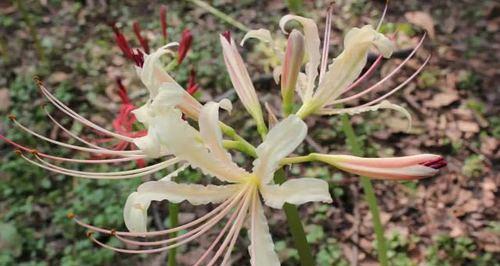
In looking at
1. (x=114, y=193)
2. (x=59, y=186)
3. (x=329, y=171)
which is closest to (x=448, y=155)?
(x=329, y=171)

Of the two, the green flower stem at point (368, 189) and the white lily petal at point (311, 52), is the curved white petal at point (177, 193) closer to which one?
the white lily petal at point (311, 52)

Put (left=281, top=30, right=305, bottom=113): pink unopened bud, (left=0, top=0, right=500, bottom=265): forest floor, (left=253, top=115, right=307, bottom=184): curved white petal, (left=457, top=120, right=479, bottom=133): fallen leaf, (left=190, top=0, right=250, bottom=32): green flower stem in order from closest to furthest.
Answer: (left=253, top=115, right=307, bottom=184): curved white petal
(left=281, top=30, right=305, bottom=113): pink unopened bud
(left=0, top=0, right=500, bottom=265): forest floor
(left=457, top=120, right=479, bottom=133): fallen leaf
(left=190, top=0, right=250, bottom=32): green flower stem

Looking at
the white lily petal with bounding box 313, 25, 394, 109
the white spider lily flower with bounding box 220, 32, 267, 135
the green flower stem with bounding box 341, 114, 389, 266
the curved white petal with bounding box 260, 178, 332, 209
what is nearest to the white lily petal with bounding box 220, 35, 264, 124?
the white spider lily flower with bounding box 220, 32, 267, 135

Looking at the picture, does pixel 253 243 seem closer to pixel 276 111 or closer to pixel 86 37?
pixel 276 111

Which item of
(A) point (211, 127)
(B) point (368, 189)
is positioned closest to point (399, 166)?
(A) point (211, 127)

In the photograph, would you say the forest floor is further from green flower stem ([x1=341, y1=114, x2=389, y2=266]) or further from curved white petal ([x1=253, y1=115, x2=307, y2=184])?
curved white petal ([x1=253, y1=115, x2=307, y2=184])
